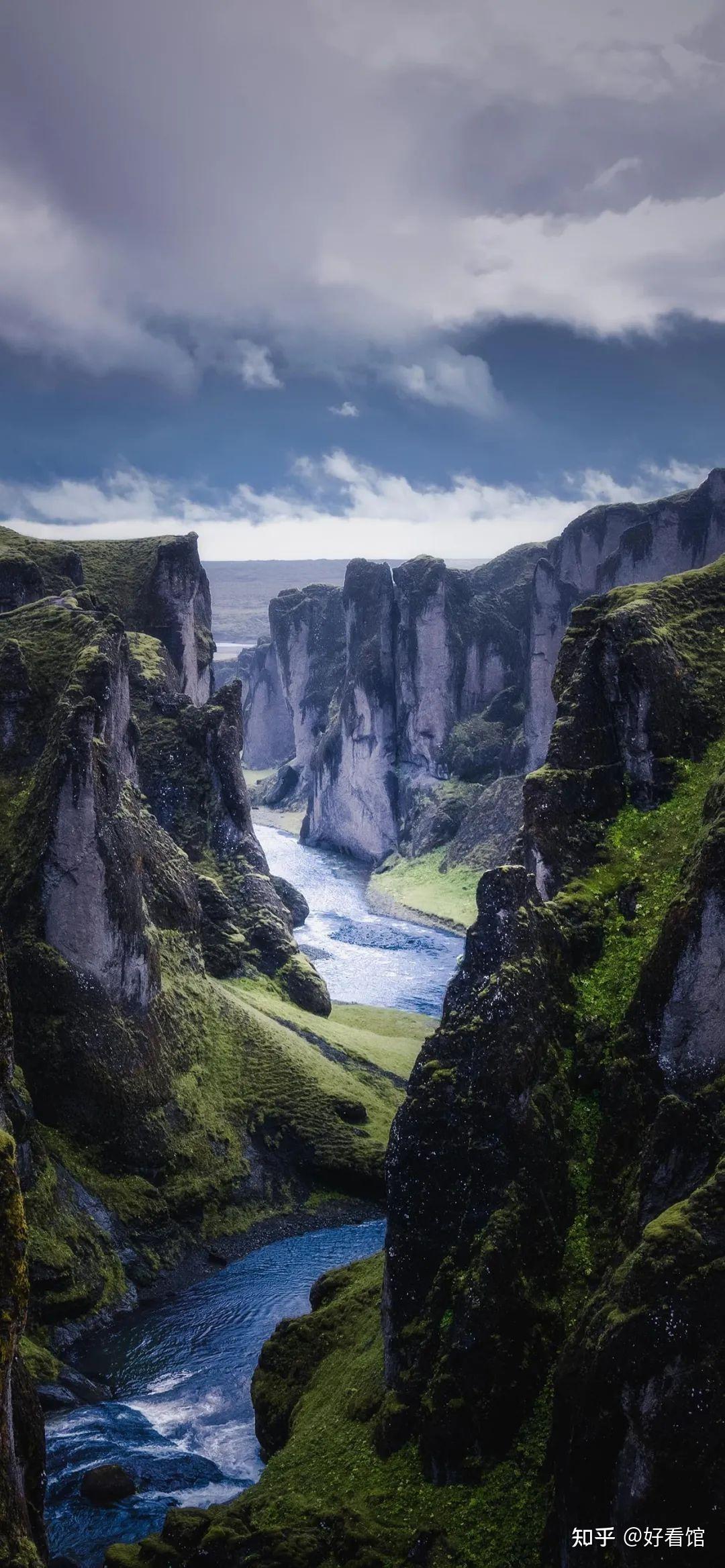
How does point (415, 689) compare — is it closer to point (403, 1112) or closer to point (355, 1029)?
point (355, 1029)

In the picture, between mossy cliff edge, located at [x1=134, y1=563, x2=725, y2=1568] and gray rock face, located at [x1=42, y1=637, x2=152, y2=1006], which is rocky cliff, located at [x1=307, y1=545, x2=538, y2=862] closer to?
gray rock face, located at [x1=42, y1=637, x2=152, y2=1006]

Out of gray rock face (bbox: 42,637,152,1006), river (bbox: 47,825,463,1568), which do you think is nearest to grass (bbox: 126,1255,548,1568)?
river (bbox: 47,825,463,1568)

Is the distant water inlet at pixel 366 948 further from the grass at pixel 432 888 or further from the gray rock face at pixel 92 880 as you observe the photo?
the gray rock face at pixel 92 880

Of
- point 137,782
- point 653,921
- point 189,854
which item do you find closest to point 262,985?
point 189,854

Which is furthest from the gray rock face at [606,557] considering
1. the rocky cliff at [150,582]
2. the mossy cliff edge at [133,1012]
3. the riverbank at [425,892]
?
the mossy cliff edge at [133,1012]

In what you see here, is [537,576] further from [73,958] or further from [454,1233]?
[454,1233]
